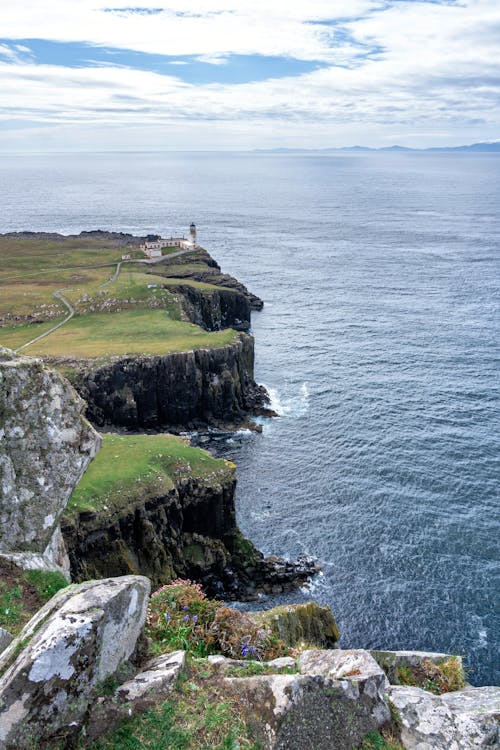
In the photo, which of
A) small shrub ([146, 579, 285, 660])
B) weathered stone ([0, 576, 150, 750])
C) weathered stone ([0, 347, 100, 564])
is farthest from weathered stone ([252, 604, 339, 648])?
weathered stone ([0, 576, 150, 750])

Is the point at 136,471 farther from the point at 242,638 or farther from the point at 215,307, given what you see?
the point at 215,307

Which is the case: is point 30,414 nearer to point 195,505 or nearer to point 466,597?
point 195,505

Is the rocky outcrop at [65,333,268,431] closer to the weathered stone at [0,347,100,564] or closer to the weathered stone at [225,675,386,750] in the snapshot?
the weathered stone at [0,347,100,564]

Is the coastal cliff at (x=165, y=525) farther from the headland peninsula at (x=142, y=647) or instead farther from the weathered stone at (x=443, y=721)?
the weathered stone at (x=443, y=721)

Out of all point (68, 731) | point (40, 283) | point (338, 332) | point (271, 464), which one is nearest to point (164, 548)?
point (271, 464)

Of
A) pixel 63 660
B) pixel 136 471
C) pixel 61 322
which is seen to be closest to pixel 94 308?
pixel 61 322

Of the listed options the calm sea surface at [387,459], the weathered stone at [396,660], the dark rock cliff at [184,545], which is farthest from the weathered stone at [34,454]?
the calm sea surface at [387,459]
